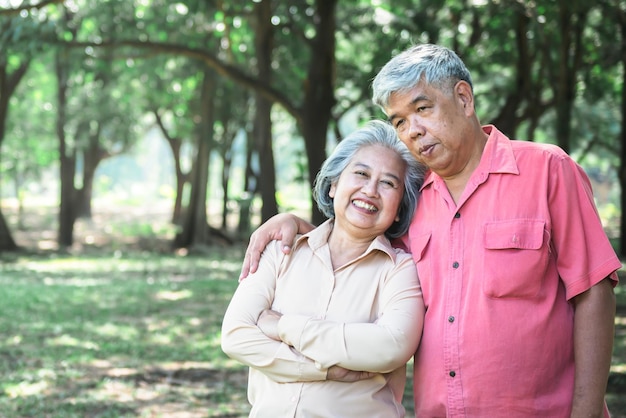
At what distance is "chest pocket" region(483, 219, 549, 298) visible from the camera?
9.29 ft

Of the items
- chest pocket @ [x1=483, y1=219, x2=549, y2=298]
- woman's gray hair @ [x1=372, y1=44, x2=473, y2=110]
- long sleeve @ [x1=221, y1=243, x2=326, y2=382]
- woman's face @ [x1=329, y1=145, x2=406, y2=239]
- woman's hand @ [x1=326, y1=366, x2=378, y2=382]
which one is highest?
woman's gray hair @ [x1=372, y1=44, x2=473, y2=110]

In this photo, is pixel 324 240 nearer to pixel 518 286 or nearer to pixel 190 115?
Result: pixel 518 286

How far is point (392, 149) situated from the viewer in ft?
10.9

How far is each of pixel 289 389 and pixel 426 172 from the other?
0.94 m

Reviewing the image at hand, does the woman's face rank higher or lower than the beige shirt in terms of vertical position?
higher

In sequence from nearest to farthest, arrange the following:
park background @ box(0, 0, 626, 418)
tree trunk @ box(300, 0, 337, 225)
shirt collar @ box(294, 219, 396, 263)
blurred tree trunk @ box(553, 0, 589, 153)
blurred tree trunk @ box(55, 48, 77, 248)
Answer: shirt collar @ box(294, 219, 396, 263) < park background @ box(0, 0, 626, 418) < tree trunk @ box(300, 0, 337, 225) < blurred tree trunk @ box(553, 0, 589, 153) < blurred tree trunk @ box(55, 48, 77, 248)

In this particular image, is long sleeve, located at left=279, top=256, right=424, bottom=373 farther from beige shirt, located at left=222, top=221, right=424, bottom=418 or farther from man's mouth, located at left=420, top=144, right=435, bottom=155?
man's mouth, located at left=420, top=144, right=435, bottom=155

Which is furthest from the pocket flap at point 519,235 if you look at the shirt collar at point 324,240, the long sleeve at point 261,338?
the long sleeve at point 261,338

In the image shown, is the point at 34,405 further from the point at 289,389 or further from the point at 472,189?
the point at 472,189

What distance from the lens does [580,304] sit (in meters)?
2.86

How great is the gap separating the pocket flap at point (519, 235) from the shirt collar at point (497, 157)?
185 millimetres

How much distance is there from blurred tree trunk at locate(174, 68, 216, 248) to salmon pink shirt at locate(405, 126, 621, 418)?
19445 mm

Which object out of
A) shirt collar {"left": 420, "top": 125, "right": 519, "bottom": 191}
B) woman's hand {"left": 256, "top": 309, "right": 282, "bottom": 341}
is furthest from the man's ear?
woman's hand {"left": 256, "top": 309, "right": 282, "bottom": 341}

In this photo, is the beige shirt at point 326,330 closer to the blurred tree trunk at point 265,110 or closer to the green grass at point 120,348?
the green grass at point 120,348
